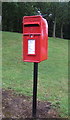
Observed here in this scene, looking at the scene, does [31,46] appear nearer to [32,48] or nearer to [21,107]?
[32,48]

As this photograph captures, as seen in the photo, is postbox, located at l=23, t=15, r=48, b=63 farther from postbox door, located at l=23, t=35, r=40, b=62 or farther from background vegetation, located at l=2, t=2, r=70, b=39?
background vegetation, located at l=2, t=2, r=70, b=39

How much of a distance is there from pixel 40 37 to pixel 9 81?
2.43 m

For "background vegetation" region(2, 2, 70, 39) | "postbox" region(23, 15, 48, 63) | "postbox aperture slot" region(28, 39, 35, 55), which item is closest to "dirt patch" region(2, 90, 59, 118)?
"postbox" region(23, 15, 48, 63)

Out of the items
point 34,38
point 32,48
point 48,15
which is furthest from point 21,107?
point 48,15

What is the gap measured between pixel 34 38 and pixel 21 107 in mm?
1273

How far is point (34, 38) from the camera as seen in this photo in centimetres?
251

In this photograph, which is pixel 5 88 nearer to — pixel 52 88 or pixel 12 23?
pixel 52 88

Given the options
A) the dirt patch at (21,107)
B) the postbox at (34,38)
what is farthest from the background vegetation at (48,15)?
the postbox at (34,38)

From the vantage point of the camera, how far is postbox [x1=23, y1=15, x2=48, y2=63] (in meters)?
2.46

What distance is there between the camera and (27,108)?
9.70ft

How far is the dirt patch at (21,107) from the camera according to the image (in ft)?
9.01

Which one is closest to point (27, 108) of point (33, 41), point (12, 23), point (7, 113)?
point (7, 113)

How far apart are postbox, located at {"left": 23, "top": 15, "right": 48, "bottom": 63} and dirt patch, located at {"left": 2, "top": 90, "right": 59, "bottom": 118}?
920 millimetres

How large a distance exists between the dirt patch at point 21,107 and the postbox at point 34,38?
0.92m
